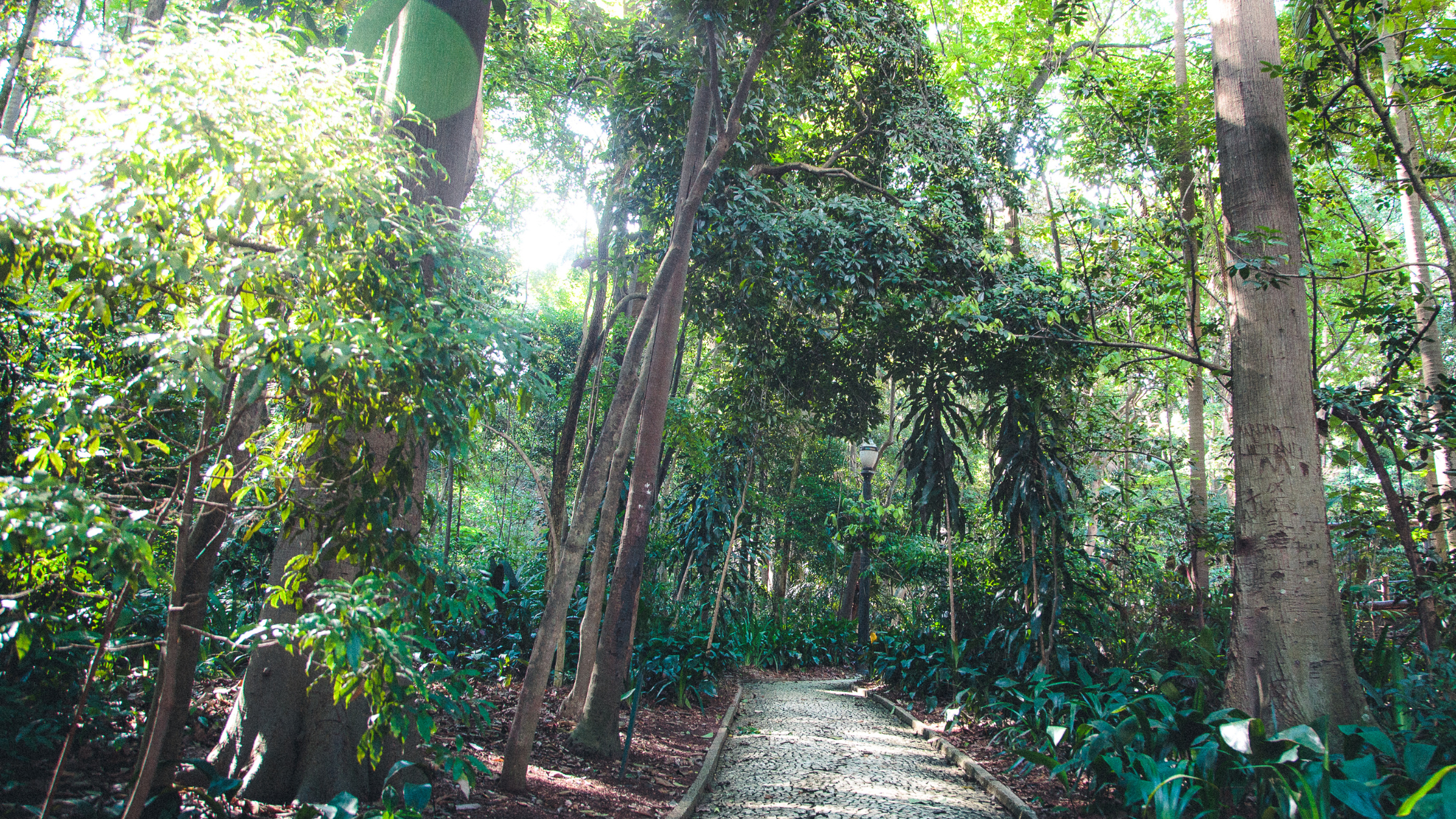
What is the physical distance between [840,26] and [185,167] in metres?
7.09

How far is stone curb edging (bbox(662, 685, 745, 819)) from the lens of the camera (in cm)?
490

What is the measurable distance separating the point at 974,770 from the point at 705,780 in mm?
2315

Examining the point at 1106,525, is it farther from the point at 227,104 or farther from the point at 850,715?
the point at 227,104

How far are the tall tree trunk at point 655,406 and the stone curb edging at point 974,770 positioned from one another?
308 centimetres

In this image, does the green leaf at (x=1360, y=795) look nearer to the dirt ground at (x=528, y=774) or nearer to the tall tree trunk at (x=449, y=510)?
the dirt ground at (x=528, y=774)

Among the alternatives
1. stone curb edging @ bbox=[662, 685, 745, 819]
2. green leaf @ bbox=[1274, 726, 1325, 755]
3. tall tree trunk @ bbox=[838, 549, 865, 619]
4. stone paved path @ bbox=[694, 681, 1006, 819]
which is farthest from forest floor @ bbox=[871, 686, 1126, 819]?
tall tree trunk @ bbox=[838, 549, 865, 619]

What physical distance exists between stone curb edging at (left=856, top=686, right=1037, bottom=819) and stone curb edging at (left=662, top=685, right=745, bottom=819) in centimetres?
216

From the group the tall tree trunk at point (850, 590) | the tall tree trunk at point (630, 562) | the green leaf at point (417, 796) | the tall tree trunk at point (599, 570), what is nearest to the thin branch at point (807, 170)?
the tall tree trunk at point (630, 562)

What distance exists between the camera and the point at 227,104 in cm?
220

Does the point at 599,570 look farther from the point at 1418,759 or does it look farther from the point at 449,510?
the point at 1418,759

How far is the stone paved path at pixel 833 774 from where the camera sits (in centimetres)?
505

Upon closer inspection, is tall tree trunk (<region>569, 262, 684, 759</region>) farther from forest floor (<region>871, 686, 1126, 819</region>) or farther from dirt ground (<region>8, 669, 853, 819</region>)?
forest floor (<region>871, 686, 1126, 819</region>)

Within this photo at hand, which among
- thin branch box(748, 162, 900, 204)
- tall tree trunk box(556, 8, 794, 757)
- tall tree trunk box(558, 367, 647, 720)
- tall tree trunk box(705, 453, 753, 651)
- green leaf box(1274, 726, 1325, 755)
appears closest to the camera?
green leaf box(1274, 726, 1325, 755)

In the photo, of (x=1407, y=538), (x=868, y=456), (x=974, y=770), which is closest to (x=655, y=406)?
(x=974, y=770)
